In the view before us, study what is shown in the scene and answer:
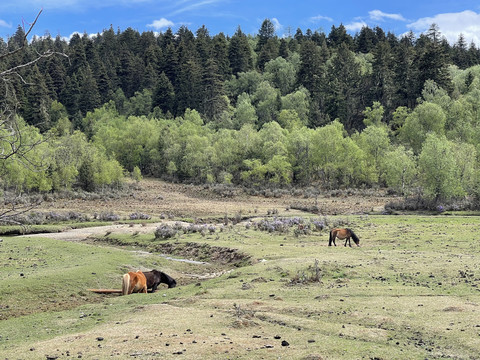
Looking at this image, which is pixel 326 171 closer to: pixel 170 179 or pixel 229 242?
pixel 170 179

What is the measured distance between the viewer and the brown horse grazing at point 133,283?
2006cm

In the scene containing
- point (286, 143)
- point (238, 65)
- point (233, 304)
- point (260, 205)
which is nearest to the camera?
point (233, 304)

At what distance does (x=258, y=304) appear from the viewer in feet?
50.5

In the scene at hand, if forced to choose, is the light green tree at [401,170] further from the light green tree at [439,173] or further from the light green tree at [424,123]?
Answer: the light green tree at [424,123]

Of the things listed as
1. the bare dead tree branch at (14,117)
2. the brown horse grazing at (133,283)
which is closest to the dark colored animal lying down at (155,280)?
the brown horse grazing at (133,283)

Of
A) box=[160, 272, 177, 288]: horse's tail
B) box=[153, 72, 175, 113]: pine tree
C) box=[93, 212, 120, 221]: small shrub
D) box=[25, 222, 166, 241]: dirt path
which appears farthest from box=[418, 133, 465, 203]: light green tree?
box=[153, 72, 175, 113]: pine tree

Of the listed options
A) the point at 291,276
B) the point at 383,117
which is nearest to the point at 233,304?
the point at 291,276

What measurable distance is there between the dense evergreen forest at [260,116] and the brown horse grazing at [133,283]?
23.5 meters

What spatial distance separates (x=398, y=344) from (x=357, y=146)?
69743mm

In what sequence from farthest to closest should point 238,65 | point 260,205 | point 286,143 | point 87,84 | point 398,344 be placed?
point 238,65 → point 87,84 → point 286,143 → point 260,205 → point 398,344

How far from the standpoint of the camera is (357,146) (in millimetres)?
78125

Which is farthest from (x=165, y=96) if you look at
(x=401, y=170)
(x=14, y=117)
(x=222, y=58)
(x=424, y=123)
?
(x=14, y=117)

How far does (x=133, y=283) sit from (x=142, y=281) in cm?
45

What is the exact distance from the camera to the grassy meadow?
36.1 feet
